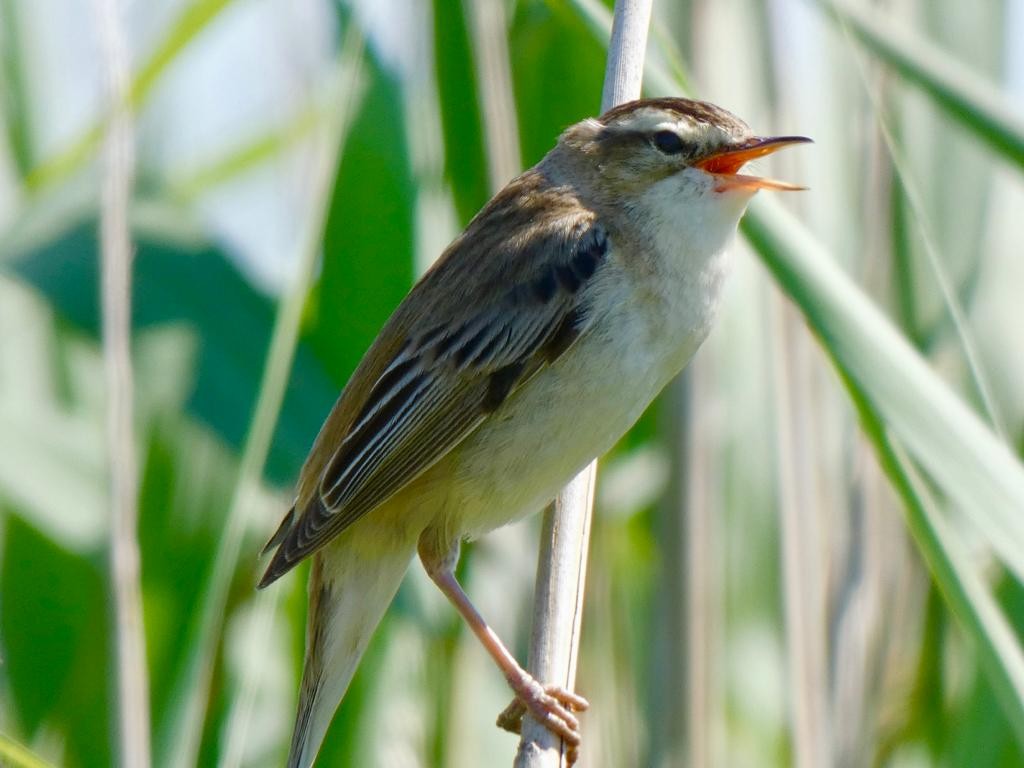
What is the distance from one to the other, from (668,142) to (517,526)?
120 centimetres

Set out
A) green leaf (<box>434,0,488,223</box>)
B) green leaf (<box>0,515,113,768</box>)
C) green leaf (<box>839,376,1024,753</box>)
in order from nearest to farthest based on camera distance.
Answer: green leaf (<box>839,376,1024,753</box>), green leaf (<box>434,0,488,223</box>), green leaf (<box>0,515,113,768</box>)

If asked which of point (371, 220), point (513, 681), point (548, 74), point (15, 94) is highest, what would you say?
point (15, 94)

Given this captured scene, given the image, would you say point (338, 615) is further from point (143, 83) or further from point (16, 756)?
point (143, 83)

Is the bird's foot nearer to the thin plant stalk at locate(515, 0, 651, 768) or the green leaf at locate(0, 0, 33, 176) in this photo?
the thin plant stalk at locate(515, 0, 651, 768)

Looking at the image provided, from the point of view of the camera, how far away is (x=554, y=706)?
2285 millimetres

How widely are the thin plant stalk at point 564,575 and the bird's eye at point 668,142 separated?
4.9 inches

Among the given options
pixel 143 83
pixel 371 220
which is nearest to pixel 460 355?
pixel 371 220

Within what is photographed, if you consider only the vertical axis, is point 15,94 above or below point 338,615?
above

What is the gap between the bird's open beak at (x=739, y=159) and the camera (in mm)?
2273

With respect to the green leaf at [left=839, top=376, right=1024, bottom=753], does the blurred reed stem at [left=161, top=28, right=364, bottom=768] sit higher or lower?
higher

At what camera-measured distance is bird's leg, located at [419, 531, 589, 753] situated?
2279 mm

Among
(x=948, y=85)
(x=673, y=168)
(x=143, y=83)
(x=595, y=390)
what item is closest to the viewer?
(x=948, y=85)

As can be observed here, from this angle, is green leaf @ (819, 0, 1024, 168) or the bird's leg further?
the bird's leg

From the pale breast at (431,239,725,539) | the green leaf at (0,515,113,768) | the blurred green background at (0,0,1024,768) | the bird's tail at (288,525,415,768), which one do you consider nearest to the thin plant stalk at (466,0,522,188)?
the blurred green background at (0,0,1024,768)
